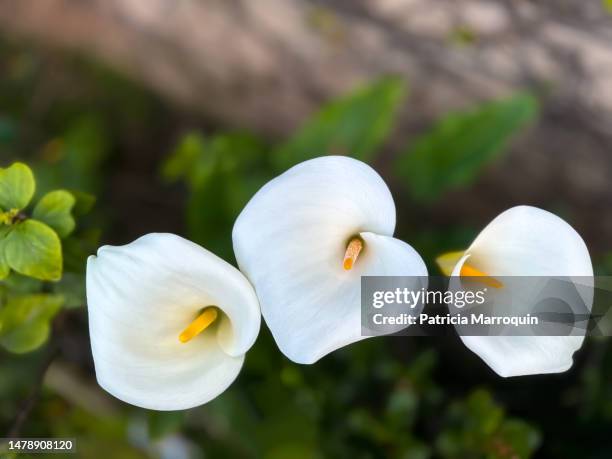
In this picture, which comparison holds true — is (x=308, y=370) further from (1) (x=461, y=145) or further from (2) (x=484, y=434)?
(1) (x=461, y=145)

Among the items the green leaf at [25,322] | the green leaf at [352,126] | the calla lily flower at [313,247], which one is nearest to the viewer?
the calla lily flower at [313,247]

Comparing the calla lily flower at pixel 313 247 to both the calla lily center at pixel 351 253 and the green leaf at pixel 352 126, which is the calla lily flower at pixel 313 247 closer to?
the calla lily center at pixel 351 253

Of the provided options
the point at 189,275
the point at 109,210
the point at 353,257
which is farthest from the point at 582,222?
the point at 109,210

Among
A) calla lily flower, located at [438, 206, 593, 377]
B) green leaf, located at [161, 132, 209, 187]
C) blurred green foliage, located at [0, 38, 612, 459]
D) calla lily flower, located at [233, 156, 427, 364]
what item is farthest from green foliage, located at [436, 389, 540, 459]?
green leaf, located at [161, 132, 209, 187]

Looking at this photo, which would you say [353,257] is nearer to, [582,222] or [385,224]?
[385,224]

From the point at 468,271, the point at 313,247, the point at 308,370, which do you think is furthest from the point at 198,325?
the point at 308,370

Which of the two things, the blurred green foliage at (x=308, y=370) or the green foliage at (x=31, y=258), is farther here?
the blurred green foliage at (x=308, y=370)

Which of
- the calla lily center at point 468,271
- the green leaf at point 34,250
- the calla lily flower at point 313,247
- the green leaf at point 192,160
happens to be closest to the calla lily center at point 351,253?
the calla lily flower at point 313,247
